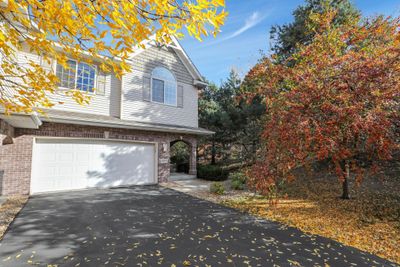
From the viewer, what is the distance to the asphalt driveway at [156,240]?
150 inches

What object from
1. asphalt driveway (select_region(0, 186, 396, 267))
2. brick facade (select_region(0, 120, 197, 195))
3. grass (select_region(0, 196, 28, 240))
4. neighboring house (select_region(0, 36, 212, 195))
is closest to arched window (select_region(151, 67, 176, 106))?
neighboring house (select_region(0, 36, 212, 195))

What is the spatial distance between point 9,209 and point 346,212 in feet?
33.9

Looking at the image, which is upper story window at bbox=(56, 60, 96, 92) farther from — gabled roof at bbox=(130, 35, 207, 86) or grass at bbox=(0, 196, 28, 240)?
grass at bbox=(0, 196, 28, 240)

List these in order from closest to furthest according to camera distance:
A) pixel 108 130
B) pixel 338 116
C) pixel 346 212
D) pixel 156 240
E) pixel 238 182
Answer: pixel 156 240 < pixel 338 116 < pixel 346 212 < pixel 108 130 < pixel 238 182

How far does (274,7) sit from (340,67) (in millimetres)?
4725

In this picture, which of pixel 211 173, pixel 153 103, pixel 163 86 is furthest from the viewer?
pixel 211 173

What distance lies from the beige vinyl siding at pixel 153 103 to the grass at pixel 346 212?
6176 mm

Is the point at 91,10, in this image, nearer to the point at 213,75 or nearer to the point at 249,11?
the point at 249,11

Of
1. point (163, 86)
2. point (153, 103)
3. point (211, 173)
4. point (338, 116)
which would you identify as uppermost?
point (163, 86)

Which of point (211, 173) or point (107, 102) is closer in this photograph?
point (107, 102)

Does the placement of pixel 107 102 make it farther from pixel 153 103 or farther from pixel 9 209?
pixel 9 209

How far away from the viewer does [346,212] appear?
6.84 meters

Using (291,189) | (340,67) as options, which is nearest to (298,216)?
(291,189)

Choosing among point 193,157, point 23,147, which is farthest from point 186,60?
point 23,147
